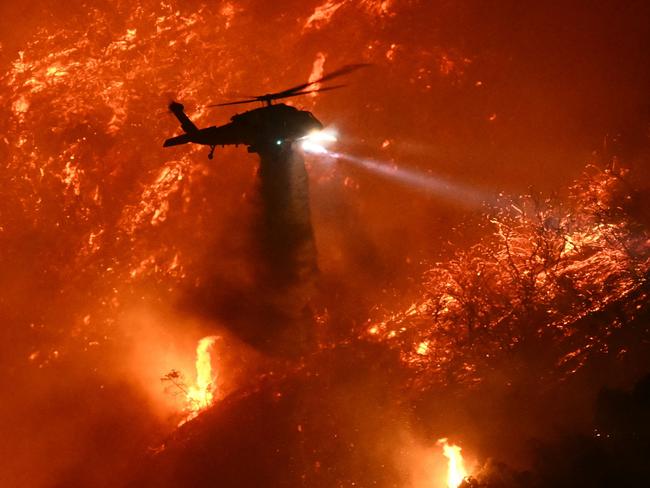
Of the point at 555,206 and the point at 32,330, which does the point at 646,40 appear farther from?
the point at 32,330

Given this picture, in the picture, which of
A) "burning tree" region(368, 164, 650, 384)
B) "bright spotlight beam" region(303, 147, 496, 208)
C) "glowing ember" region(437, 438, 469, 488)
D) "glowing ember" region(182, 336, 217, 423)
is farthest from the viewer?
"glowing ember" region(182, 336, 217, 423)

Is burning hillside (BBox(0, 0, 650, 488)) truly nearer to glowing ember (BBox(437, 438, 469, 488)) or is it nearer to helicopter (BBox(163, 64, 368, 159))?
glowing ember (BBox(437, 438, 469, 488))

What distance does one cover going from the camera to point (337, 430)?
21500mm

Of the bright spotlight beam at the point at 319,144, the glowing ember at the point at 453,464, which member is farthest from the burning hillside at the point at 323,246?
the bright spotlight beam at the point at 319,144

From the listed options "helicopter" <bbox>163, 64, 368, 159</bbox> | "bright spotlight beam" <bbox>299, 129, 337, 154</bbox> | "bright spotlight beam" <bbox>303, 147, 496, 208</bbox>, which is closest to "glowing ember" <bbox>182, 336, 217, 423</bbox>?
"bright spotlight beam" <bbox>299, 129, 337, 154</bbox>

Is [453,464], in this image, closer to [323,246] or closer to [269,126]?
[323,246]

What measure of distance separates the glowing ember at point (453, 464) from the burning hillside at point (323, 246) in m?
0.08

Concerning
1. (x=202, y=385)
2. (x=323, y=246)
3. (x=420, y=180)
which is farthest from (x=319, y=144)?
(x=202, y=385)

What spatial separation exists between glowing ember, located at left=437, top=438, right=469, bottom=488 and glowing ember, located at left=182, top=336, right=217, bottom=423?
1054 cm

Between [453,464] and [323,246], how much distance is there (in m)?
10.6

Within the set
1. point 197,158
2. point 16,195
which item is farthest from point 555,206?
point 16,195

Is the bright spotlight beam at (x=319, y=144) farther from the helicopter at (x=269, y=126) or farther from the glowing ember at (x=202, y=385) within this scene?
the glowing ember at (x=202, y=385)

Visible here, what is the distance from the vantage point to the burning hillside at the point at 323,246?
20781 millimetres

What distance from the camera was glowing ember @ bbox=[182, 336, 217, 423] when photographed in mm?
23984
